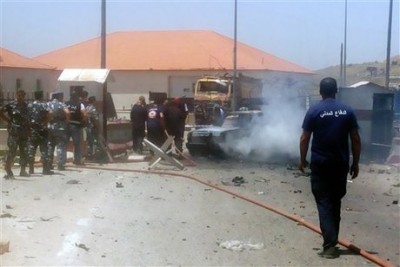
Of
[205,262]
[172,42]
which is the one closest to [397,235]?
[205,262]

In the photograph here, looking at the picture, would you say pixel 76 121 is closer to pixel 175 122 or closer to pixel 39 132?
pixel 39 132

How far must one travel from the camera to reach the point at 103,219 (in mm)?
9016

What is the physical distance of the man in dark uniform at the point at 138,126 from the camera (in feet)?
62.7

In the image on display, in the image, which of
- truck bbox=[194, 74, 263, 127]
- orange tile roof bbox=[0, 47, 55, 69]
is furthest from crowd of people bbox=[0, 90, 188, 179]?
orange tile roof bbox=[0, 47, 55, 69]

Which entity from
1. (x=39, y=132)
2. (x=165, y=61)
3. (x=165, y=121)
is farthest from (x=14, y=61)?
(x=39, y=132)

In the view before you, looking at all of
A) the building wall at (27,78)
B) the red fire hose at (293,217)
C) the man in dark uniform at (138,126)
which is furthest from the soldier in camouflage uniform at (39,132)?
the building wall at (27,78)

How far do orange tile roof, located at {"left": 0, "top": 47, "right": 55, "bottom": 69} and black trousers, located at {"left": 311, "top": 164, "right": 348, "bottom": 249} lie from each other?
138 feet

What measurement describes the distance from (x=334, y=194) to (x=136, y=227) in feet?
8.64

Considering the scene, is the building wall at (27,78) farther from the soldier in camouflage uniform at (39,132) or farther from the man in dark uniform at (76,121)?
the soldier in camouflage uniform at (39,132)

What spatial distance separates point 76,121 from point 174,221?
721cm

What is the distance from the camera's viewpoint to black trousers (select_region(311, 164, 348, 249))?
7.47 meters

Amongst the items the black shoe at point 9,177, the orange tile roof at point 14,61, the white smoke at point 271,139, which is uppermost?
the orange tile roof at point 14,61

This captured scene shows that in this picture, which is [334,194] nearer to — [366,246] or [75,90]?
[366,246]

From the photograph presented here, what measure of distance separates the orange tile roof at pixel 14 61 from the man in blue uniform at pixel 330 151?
41.9 m
